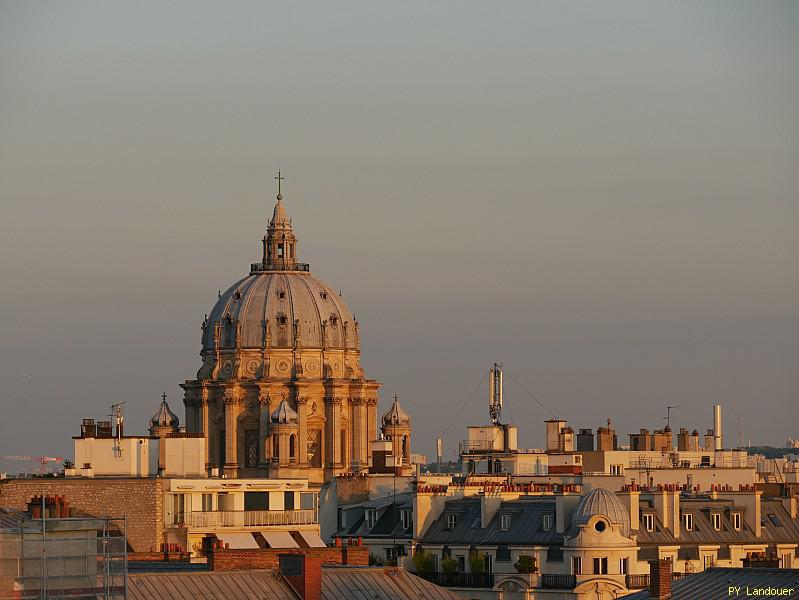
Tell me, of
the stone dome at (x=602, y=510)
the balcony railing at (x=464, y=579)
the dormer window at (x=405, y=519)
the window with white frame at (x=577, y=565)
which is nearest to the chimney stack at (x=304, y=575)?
A: the window with white frame at (x=577, y=565)

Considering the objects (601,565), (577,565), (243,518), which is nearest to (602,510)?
(577,565)

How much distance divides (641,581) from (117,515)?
787 inches

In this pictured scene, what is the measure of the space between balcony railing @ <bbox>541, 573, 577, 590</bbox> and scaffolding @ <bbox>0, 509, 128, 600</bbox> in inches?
1781

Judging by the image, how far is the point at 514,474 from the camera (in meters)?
172

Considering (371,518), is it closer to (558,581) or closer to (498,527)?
(498,527)

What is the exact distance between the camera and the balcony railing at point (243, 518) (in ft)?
421

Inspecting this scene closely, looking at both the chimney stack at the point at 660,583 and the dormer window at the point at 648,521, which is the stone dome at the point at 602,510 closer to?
the dormer window at the point at 648,521

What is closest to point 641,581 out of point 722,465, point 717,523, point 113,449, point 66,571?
point 717,523

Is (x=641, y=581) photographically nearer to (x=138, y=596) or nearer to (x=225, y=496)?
(x=225, y=496)

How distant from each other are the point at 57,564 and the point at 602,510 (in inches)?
2020

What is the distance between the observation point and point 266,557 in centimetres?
10369

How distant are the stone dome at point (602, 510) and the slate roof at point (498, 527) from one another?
1.44m

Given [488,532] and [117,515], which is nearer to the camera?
[117,515]

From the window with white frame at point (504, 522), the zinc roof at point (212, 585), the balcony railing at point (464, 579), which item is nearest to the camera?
the zinc roof at point (212, 585)
